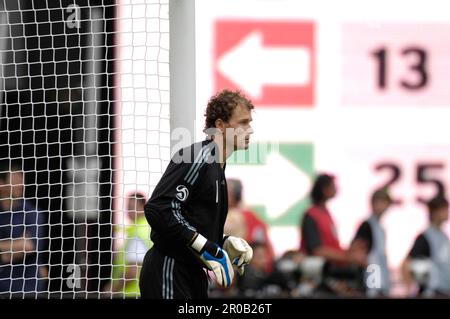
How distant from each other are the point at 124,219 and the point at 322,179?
1457mm

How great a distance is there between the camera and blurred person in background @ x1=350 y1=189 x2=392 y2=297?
29.3 feet

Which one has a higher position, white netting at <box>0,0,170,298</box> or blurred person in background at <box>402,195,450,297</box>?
white netting at <box>0,0,170,298</box>

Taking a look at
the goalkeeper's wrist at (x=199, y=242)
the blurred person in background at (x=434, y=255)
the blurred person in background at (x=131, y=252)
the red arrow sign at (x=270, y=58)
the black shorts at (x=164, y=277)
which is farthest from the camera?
the red arrow sign at (x=270, y=58)

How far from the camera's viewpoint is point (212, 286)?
29.3 ft

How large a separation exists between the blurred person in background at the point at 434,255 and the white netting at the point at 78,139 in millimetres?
1926

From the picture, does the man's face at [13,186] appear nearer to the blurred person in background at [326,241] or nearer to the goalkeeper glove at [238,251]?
the blurred person in background at [326,241]

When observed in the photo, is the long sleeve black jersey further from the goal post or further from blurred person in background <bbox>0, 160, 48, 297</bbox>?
blurred person in background <bbox>0, 160, 48, 297</bbox>

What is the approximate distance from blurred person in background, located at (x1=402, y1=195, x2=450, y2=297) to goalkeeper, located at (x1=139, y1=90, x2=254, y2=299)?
3027mm

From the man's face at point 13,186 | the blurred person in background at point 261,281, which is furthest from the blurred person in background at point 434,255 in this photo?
the man's face at point 13,186

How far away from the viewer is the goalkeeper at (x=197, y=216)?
588 centimetres

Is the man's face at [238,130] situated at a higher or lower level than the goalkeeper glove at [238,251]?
higher

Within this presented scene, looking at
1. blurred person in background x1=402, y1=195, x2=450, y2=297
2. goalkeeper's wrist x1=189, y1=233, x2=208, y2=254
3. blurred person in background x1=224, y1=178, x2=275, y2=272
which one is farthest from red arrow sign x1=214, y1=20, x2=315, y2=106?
goalkeeper's wrist x1=189, y1=233, x2=208, y2=254
